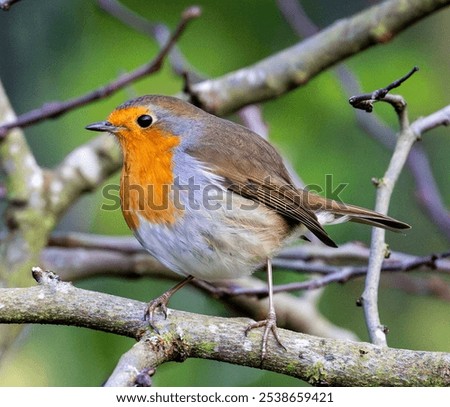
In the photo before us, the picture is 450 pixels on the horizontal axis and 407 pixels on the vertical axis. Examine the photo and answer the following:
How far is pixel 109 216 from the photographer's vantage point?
4555 millimetres

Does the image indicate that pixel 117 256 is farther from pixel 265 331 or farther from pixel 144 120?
pixel 265 331

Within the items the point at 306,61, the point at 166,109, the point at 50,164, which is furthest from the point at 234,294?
the point at 50,164

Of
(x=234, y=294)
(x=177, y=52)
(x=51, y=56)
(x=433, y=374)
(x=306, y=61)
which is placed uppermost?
(x=51, y=56)

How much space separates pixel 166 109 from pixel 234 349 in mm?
1402

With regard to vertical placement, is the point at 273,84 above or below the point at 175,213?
above

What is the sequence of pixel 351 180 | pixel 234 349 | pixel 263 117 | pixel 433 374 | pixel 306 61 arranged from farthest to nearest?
1. pixel 263 117
2. pixel 351 180
3. pixel 306 61
4. pixel 234 349
5. pixel 433 374

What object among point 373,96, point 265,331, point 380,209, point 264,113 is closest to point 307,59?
point 264,113

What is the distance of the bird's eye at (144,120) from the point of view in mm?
3524

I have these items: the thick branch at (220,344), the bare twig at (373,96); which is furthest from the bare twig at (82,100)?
the thick branch at (220,344)

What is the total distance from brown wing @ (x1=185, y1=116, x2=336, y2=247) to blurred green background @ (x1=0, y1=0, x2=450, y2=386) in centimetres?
68

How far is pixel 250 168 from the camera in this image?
138 inches

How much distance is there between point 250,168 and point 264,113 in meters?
1.36

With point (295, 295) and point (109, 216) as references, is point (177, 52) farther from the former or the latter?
point (295, 295)

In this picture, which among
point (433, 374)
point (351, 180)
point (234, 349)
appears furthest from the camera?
point (351, 180)
